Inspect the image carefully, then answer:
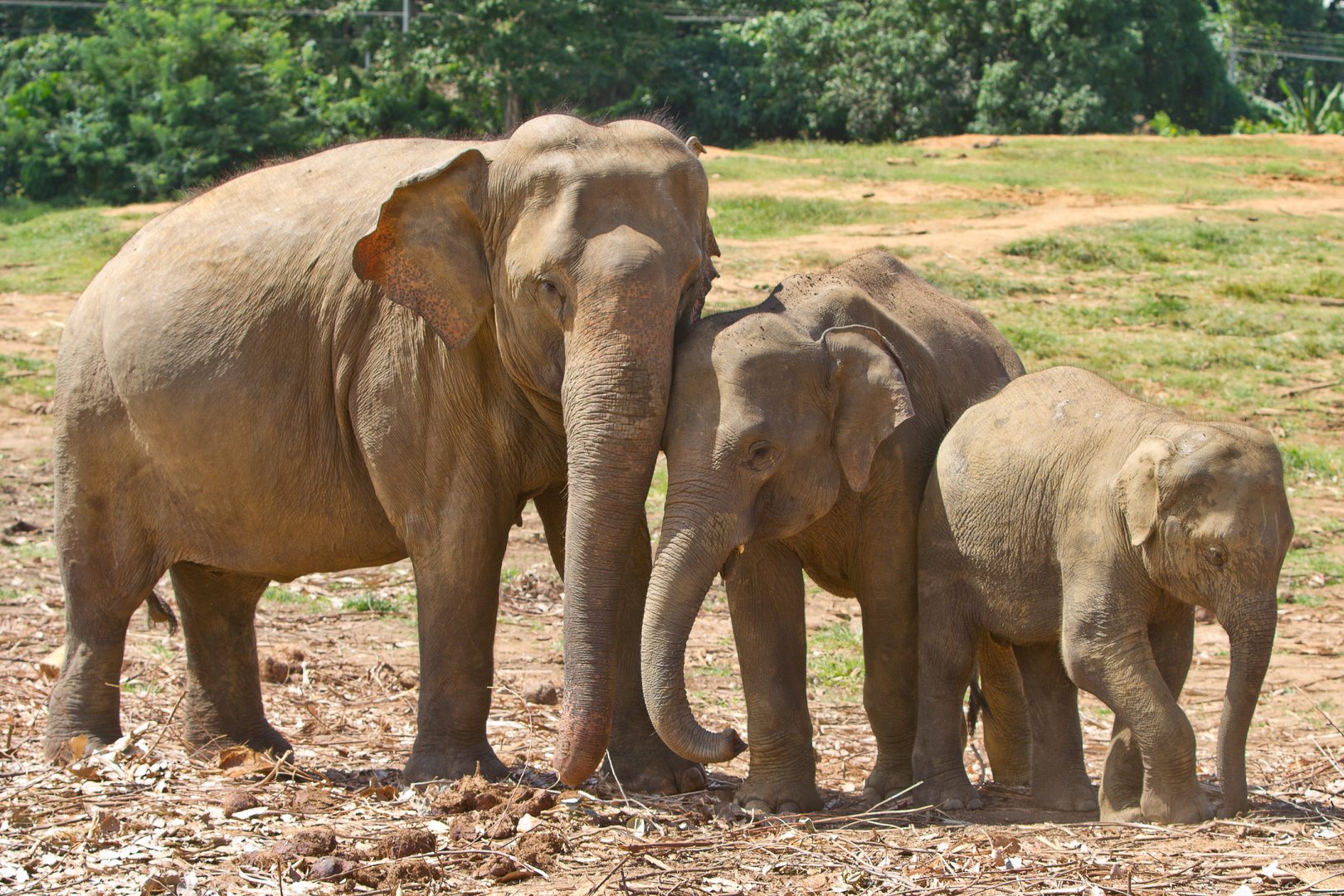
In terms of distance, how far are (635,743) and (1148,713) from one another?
1821mm

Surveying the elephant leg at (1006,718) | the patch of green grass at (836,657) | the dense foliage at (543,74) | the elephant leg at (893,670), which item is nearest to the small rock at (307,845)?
the elephant leg at (893,670)

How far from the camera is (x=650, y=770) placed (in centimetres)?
520

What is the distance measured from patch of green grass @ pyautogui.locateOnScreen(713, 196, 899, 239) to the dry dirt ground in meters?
8.69

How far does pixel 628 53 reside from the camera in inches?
1113

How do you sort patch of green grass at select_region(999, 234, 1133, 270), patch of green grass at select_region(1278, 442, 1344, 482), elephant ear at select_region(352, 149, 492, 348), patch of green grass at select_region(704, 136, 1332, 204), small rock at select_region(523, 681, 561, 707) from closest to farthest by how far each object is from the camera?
elephant ear at select_region(352, 149, 492, 348)
small rock at select_region(523, 681, 561, 707)
patch of green grass at select_region(1278, 442, 1344, 482)
patch of green grass at select_region(999, 234, 1133, 270)
patch of green grass at select_region(704, 136, 1332, 204)

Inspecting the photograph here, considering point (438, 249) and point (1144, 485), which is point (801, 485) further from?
point (438, 249)

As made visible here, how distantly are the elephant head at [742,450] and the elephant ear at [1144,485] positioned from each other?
0.67m

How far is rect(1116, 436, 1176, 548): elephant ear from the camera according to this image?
4.09 metres

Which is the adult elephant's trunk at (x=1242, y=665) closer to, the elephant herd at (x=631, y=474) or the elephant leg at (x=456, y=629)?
the elephant herd at (x=631, y=474)

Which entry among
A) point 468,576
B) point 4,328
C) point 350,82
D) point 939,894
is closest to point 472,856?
point 468,576

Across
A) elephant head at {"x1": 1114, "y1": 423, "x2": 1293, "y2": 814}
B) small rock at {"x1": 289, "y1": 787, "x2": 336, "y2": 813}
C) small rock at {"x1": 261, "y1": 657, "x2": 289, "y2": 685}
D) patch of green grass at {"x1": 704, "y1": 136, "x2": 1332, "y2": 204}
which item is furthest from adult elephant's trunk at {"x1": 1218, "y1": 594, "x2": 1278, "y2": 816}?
patch of green grass at {"x1": 704, "y1": 136, "x2": 1332, "y2": 204}

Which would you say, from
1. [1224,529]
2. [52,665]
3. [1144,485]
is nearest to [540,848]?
[1144,485]

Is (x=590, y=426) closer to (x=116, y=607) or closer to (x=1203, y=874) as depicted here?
(x=1203, y=874)

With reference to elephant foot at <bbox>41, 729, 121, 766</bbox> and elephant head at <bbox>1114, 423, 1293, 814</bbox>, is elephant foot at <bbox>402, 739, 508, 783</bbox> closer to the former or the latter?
elephant foot at <bbox>41, 729, 121, 766</bbox>
